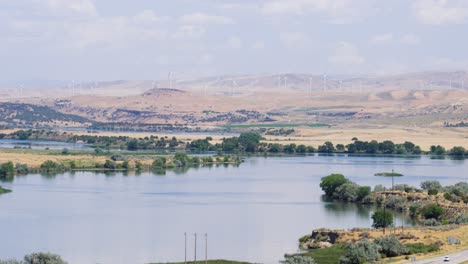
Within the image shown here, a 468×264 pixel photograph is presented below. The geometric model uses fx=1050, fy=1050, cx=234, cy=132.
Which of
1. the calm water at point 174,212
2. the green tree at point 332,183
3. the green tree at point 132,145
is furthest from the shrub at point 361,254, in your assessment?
the green tree at point 132,145

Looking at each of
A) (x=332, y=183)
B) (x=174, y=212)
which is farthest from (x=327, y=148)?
(x=174, y=212)

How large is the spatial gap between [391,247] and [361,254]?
2060 mm

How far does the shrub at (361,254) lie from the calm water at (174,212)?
3317 mm

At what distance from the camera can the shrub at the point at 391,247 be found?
2856cm

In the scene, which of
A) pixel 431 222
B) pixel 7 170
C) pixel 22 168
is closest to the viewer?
pixel 431 222

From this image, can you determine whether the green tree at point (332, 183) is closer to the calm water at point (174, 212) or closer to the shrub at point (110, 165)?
the calm water at point (174, 212)

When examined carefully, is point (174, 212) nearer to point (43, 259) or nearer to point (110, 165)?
point (43, 259)

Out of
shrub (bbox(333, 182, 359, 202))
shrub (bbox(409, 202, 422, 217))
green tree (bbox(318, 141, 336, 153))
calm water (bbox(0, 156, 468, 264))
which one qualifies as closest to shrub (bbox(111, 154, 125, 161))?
calm water (bbox(0, 156, 468, 264))

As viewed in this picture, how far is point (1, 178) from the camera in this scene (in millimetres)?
56750

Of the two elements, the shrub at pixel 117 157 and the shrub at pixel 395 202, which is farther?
the shrub at pixel 117 157

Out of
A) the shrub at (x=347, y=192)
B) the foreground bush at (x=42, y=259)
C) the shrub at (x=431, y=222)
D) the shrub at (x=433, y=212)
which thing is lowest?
the foreground bush at (x=42, y=259)

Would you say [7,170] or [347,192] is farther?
[7,170]

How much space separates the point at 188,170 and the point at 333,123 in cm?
6400

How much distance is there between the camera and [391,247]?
2866 centimetres
